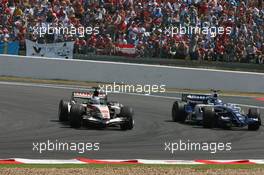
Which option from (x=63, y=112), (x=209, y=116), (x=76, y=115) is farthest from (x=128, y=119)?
(x=209, y=116)

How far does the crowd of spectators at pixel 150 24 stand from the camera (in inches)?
1138

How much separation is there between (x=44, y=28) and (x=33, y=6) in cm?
146

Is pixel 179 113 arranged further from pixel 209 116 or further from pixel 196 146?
pixel 196 146

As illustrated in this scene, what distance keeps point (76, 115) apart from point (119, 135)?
1.31 m

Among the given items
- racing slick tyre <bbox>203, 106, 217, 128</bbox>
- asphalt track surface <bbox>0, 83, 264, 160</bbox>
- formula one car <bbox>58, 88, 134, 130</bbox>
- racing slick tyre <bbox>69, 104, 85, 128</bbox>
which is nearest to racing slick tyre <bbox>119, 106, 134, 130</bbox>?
formula one car <bbox>58, 88, 134, 130</bbox>

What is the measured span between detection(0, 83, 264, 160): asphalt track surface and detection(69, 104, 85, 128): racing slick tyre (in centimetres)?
18

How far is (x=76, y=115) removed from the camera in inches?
678

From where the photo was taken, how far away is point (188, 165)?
12484 millimetres

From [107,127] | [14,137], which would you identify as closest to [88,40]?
[107,127]

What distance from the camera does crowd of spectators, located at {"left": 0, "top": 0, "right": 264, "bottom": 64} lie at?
28906 millimetres

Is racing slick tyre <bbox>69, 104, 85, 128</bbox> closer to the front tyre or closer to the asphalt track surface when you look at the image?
the asphalt track surface

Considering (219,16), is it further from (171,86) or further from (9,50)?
(9,50)

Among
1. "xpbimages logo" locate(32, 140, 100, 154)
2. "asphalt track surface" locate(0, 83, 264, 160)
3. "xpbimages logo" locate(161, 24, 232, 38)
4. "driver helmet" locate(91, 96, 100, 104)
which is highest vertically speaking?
"xpbimages logo" locate(161, 24, 232, 38)

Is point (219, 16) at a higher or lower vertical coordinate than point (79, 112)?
higher
